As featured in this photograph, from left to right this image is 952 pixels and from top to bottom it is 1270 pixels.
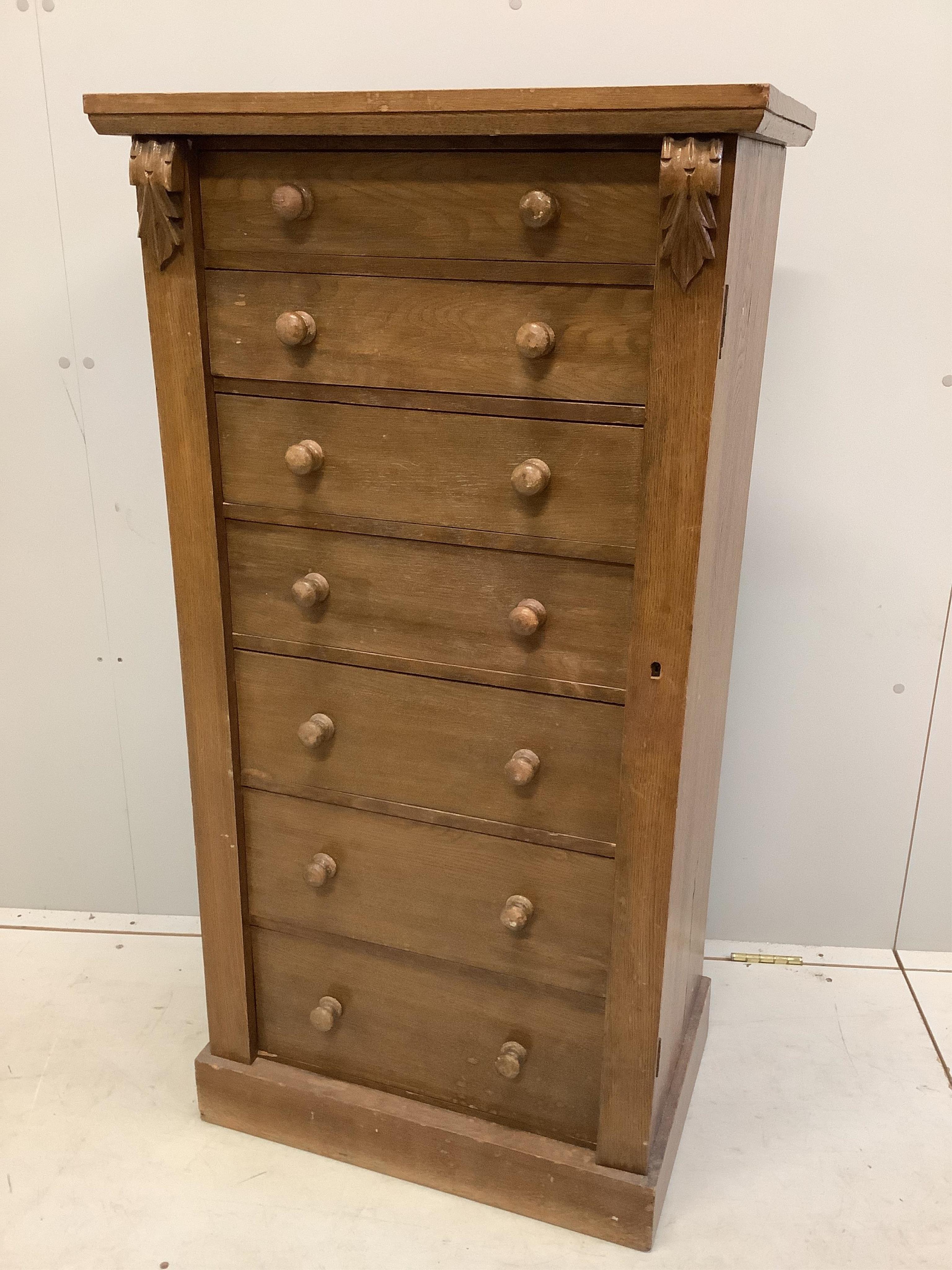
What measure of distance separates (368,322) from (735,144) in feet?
1.46

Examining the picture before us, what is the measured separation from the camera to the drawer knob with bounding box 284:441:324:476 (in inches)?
52.9

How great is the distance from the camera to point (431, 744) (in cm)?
144

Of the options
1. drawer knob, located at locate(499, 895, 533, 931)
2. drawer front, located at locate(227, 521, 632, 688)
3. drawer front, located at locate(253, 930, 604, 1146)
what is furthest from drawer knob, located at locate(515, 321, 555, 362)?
drawer front, located at locate(253, 930, 604, 1146)

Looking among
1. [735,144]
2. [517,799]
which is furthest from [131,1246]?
[735,144]

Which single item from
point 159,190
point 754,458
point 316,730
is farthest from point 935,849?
point 159,190

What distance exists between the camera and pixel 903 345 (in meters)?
1.77

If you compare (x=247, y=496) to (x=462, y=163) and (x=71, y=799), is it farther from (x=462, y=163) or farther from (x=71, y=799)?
(x=71, y=799)

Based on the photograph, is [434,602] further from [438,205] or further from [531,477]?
[438,205]

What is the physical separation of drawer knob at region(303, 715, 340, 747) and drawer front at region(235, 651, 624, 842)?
0.04 feet

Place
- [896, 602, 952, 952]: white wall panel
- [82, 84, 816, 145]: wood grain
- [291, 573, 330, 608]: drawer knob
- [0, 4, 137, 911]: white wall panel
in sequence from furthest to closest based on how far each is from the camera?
1. [896, 602, 952, 952]: white wall panel
2. [0, 4, 137, 911]: white wall panel
3. [291, 573, 330, 608]: drawer knob
4. [82, 84, 816, 145]: wood grain

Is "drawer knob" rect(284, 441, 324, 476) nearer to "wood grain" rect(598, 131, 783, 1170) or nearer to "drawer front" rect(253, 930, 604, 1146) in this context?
"wood grain" rect(598, 131, 783, 1170)

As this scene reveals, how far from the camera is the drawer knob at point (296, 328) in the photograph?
1.30 meters

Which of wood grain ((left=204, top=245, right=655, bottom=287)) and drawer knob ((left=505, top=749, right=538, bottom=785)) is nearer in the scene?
wood grain ((left=204, top=245, right=655, bottom=287))

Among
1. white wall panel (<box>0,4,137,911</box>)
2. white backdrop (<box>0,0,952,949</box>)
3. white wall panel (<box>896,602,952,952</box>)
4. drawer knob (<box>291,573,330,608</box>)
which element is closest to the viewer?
drawer knob (<box>291,573,330,608</box>)
